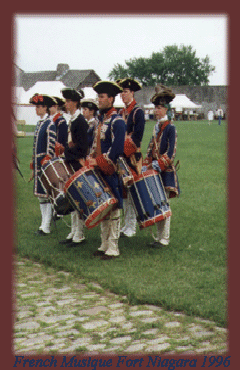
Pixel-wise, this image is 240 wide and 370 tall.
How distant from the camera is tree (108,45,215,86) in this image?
2405 inches

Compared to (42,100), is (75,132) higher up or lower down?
lower down

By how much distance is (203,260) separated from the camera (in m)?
6.34

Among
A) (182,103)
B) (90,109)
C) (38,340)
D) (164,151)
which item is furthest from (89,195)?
(182,103)

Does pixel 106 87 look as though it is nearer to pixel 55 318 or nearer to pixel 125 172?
pixel 125 172

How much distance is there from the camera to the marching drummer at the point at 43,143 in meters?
7.78

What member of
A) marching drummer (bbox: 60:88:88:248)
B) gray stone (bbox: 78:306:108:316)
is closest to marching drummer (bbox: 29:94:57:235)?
marching drummer (bbox: 60:88:88:248)

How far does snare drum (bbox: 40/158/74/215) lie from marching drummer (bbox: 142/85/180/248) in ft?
3.42

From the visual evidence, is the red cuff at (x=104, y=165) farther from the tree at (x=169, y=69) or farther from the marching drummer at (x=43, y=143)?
the tree at (x=169, y=69)

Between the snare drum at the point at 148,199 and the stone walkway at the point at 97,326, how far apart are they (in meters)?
1.34

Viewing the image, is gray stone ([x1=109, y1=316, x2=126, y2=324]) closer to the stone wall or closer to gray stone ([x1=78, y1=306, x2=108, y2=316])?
gray stone ([x1=78, y1=306, x2=108, y2=316])

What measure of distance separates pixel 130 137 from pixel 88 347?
144 inches

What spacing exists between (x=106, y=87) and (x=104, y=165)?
918mm

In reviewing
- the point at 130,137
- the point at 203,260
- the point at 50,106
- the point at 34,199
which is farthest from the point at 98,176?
the point at 34,199

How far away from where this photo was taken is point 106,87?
20.8 ft
